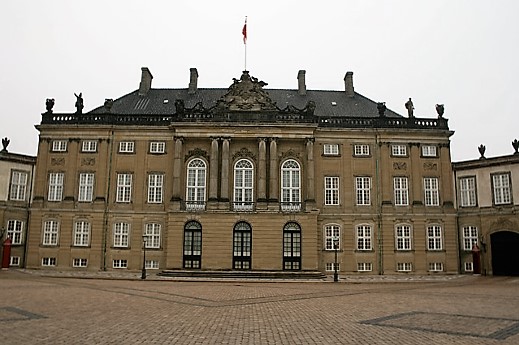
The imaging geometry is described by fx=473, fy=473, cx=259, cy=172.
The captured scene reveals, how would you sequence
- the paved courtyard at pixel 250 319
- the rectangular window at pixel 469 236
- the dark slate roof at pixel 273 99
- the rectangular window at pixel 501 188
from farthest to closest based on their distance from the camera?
the dark slate roof at pixel 273 99, the rectangular window at pixel 469 236, the rectangular window at pixel 501 188, the paved courtyard at pixel 250 319

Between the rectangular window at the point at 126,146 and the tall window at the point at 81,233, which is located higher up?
the rectangular window at the point at 126,146

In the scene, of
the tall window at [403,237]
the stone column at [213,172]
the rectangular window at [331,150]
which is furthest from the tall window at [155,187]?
the tall window at [403,237]

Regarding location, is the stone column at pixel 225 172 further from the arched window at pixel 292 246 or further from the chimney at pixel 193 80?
the chimney at pixel 193 80

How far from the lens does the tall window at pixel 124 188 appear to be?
136 ft

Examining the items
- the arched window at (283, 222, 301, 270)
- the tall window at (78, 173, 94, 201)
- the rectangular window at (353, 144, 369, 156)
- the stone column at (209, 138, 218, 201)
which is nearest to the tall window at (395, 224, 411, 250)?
the rectangular window at (353, 144, 369, 156)

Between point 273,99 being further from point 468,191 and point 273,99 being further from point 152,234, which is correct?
point 468,191

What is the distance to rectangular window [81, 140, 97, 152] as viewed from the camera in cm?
4203

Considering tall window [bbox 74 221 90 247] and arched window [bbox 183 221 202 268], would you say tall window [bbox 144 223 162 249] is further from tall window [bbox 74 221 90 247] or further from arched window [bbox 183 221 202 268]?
tall window [bbox 74 221 90 247]

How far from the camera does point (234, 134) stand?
1597 inches

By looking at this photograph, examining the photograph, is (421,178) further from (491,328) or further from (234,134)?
(491,328)

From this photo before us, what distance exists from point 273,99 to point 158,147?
509 inches

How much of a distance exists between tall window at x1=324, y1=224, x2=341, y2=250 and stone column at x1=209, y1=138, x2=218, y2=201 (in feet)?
32.5

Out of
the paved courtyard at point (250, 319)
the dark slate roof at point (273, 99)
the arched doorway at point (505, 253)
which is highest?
the dark slate roof at point (273, 99)

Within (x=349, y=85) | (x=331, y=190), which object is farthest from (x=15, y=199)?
(x=349, y=85)
